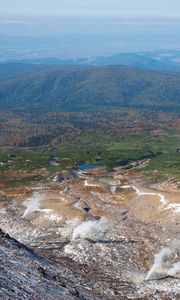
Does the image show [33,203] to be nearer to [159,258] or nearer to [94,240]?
[94,240]

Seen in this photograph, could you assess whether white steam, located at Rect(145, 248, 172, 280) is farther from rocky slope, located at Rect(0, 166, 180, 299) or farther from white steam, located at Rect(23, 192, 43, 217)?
white steam, located at Rect(23, 192, 43, 217)

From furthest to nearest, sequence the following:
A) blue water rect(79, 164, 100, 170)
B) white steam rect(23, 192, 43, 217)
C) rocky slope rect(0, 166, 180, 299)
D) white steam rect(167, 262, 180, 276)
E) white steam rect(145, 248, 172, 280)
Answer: blue water rect(79, 164, 100, 170)
white steam rect(23, 192, 43, 217)
white steam rect(145, 248, 172, 280)
white steam rect(167, 262, 180, 276)
rocky slope rect(0, 166, 180, 299)

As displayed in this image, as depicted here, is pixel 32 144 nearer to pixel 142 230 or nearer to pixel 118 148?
pixel 118 148

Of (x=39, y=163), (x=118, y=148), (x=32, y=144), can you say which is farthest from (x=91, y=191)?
(x=32, y=144)

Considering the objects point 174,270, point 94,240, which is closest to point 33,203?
point 94,240

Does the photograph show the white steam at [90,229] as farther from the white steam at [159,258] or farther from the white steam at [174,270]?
the white steam at [174,270]

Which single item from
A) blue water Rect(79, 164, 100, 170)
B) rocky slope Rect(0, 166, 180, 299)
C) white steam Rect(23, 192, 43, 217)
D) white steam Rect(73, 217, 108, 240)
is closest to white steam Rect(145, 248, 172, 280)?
rocky slope Rect(0, 166, 180, 299)
